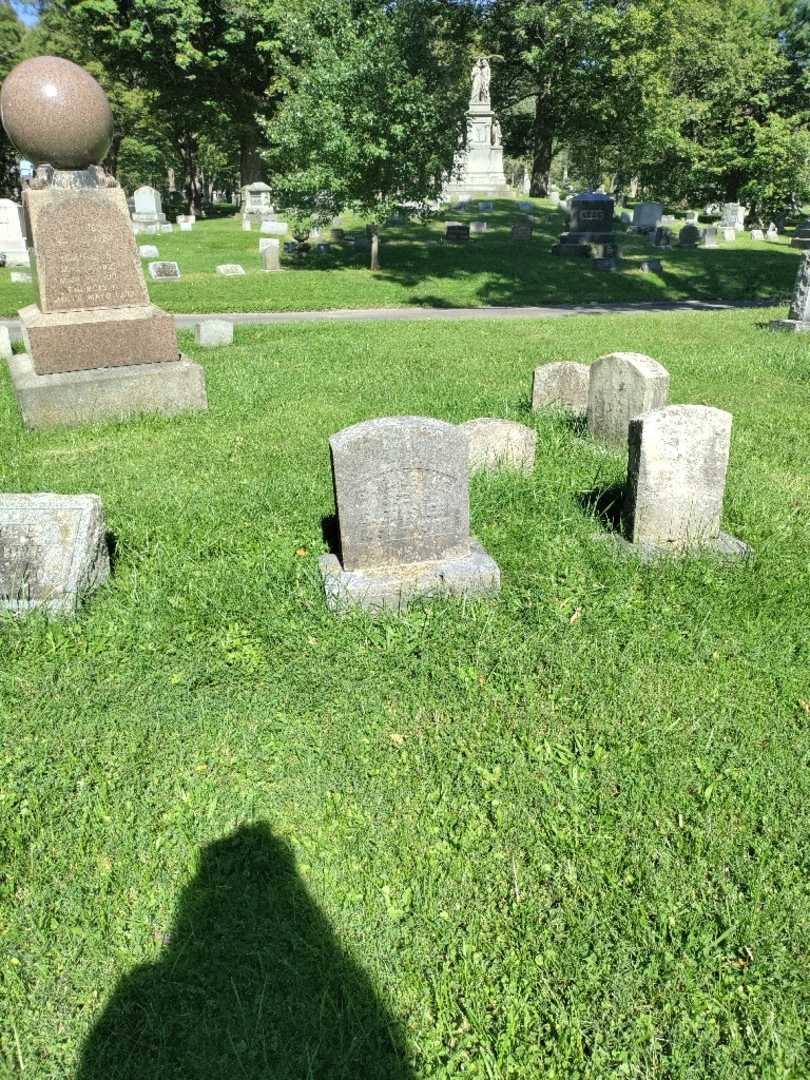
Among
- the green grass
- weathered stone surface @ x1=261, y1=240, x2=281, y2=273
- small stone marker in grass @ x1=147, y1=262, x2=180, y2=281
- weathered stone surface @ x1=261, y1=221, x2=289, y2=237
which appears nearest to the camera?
the green grass

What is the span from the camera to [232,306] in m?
16.7

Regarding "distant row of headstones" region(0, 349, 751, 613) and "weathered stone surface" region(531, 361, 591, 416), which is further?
"weathered stone surface" region(531, 361, 591, 416)

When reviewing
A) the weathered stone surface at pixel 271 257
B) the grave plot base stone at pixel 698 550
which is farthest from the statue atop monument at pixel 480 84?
the grave plot base stone at pixel 698 550

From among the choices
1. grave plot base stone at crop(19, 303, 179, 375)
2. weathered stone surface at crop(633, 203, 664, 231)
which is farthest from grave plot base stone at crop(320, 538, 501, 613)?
weathered stone surface at crop(633, 203, 664, 231)

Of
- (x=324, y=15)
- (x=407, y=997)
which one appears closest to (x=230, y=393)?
(x=407, y=997)

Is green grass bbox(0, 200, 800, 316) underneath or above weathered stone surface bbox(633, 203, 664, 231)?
underneath

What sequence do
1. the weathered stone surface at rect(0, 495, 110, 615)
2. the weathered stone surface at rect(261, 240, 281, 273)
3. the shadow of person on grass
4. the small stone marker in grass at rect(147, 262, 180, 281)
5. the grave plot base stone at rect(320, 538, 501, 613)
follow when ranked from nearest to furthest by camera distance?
the shadow of person on grass, the weathered stone surface at rect(0, 495, 110, 615), the grave plot base stone at rect(320, 538, 501, 613), the small stone marker in grass at rect(147, 262, 180, 281), the weathered stone surface at rect(261, 240, 281, 273)

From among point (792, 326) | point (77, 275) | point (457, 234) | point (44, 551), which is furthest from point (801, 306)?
point (457, 234)

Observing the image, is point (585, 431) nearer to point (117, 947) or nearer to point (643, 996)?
point (643, 996)

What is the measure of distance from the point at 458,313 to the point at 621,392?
468 inches

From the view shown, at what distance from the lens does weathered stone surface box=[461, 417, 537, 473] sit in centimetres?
602

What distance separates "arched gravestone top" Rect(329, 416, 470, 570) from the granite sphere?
5.71 metres

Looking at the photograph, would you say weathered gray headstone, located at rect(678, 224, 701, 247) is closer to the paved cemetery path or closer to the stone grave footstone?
the paved cemetery path

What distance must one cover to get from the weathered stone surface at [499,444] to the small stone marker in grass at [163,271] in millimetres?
17265
